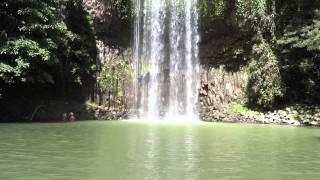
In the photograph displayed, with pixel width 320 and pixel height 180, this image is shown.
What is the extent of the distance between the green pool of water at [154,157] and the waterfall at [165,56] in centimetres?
1207

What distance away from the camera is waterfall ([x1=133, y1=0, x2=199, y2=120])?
91.2ft

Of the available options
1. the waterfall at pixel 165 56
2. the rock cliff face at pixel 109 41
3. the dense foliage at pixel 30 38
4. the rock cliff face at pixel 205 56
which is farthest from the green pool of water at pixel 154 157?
the waterfall at pixel 165 56

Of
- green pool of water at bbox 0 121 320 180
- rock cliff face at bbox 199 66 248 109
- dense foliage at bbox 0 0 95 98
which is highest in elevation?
dense foliage at bbox 0 0 95 98

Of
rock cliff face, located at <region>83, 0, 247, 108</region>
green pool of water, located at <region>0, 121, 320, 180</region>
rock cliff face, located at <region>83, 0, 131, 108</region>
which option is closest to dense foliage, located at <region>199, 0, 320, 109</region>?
rock cliff face, located at <region>83, 0, 247, 108</region>

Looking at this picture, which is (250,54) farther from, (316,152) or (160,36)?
(316,152)

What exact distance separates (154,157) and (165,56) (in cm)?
1810

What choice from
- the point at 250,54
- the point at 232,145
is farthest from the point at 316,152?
the point at 250,54

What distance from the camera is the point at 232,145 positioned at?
13.2 m

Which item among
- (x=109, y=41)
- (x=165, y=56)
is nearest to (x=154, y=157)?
(x=165, y=56)

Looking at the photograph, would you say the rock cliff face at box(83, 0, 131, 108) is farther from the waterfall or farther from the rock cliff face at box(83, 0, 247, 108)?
the waterfall

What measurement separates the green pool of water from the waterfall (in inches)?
475

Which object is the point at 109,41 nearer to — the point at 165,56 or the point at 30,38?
the point at 165,56

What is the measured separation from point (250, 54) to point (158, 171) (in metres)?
18.4

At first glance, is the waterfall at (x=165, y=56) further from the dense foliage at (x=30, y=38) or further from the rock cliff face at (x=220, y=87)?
the dense foliage at (x=30, y=38)
